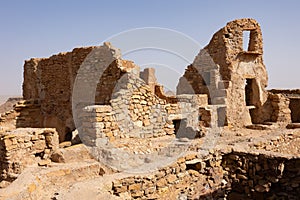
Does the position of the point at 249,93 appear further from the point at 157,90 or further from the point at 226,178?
the point at 226,178

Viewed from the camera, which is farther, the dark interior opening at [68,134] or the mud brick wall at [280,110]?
the mud brick wall at [280,110]

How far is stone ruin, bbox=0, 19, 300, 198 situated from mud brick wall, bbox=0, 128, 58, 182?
0.07 feet

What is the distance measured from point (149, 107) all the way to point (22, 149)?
3.40 metres

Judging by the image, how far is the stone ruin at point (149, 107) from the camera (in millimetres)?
5707

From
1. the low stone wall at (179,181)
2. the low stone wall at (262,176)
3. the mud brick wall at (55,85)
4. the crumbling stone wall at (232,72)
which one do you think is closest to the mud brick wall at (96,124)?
the low stone wall at (179,181)

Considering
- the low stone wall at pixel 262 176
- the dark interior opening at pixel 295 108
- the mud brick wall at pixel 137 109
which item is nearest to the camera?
the low stone wall at pixel 262 176

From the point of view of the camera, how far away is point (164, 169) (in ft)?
16.3

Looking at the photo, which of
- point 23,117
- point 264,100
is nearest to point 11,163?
point 23,117

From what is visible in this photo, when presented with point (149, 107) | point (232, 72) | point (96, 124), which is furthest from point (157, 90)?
point (96, 124)

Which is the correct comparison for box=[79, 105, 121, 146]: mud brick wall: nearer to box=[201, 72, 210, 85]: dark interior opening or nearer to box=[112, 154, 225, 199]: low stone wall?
box=[112, 154, 225, 199]: low stone wall

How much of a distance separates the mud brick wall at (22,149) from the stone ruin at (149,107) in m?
0.02

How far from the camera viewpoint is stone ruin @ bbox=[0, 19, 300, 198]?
18.7 feet

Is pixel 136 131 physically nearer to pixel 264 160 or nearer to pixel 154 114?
pixel 154 114

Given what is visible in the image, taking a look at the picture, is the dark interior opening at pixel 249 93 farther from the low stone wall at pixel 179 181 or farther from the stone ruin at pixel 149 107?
the low stone wall at pixel 179 181
